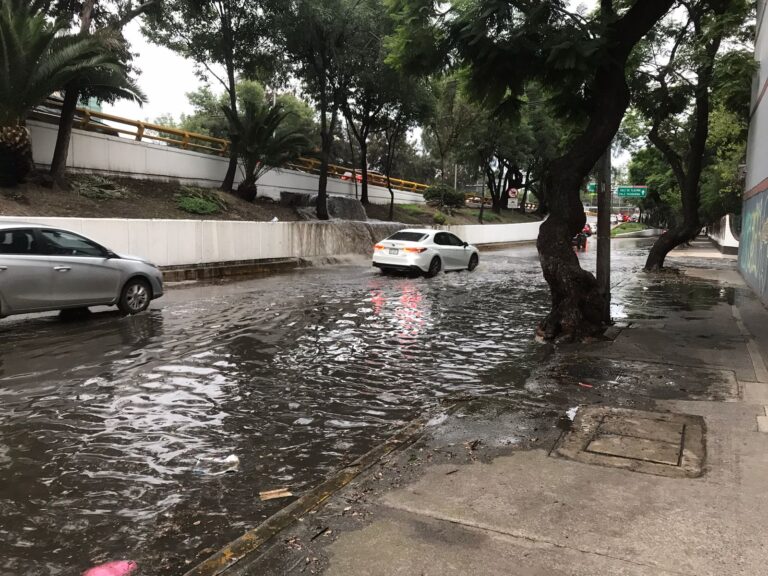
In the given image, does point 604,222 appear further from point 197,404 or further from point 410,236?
point 410,236

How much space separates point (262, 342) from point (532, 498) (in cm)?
562

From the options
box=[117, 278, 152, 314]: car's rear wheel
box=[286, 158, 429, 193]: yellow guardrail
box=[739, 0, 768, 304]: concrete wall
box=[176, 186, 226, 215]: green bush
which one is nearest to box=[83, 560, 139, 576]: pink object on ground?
box=[117, 278, 152, 314]: car's rear wheel

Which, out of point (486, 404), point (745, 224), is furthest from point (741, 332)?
point (745, 224)

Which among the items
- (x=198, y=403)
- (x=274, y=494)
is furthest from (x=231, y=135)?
(x=274, y=494)

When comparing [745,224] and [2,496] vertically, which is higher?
[745,224]

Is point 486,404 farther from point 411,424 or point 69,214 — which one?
point 69,214

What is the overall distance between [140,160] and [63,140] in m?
4.02

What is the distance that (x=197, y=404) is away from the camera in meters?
5.91

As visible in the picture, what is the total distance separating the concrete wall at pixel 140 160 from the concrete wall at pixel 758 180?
728 inches

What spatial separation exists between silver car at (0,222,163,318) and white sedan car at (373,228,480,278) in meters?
8.49

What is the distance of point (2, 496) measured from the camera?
3.99 m

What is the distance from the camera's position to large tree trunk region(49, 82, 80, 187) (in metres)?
17.8

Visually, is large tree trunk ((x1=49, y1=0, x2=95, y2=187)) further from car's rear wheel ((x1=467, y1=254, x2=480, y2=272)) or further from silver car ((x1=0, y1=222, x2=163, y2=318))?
car's rear wheel ((x1=467, y1=254, x2=480, y2=272))

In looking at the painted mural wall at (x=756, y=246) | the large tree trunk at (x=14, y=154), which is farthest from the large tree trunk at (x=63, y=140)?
the painted mural wall at (x=756, y=246)
